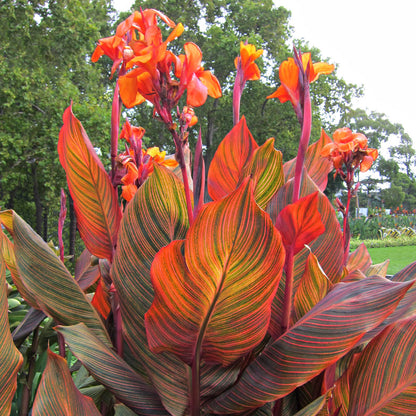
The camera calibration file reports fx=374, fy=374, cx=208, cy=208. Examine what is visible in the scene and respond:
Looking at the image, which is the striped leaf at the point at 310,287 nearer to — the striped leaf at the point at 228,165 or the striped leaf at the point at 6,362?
the striped leaf at the point at 228,165

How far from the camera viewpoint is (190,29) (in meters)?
14.4

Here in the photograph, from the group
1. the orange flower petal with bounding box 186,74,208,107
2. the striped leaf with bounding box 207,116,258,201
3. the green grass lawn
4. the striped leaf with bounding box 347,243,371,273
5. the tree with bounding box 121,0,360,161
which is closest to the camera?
the orange flower petal with bounding box 186,74,208,107

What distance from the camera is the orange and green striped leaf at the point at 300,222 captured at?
1.34 ft

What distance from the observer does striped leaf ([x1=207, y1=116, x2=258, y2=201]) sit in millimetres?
570

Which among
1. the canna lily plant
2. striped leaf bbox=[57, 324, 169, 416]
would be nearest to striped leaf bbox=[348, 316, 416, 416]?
the canna lily plant

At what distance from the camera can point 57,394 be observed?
1.42ft

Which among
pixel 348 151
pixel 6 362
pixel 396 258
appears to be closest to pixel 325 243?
pixel 348 151

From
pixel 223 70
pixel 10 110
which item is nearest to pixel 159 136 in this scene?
pixel 223 70

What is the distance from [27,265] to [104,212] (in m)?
0.13

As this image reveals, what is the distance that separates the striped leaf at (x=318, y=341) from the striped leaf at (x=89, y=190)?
29cm

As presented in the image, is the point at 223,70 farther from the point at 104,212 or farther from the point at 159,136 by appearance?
the point at 104,212

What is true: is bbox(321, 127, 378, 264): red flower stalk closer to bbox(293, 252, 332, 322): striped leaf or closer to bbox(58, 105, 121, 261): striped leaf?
bbox(293, 252, 332, 322): striped leaf

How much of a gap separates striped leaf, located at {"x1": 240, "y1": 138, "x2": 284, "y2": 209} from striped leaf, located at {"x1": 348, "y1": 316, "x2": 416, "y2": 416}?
237mm

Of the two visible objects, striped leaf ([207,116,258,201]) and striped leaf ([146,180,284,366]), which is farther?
striped leaf ([207,116,258,201])
